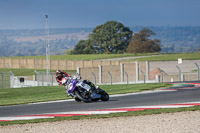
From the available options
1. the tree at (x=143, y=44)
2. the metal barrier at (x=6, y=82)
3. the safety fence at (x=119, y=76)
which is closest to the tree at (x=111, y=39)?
the tree at (x=143, y=44)

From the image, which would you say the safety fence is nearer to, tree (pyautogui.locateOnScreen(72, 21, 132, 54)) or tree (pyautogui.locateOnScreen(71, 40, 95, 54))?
tree (pyautogui.locateOnScreen(72, 21, 132, 54))

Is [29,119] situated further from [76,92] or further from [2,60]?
[2,60]

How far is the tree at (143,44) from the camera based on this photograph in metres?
107

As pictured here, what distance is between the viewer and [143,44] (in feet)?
355

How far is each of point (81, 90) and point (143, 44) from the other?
92260 millimetres

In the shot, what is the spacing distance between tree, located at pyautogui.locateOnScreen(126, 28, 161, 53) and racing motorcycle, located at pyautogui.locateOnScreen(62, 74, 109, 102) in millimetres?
88500

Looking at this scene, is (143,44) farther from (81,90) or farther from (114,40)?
(81,90)

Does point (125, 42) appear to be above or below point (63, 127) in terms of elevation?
above

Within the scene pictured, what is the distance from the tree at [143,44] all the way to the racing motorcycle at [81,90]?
88.5 meters

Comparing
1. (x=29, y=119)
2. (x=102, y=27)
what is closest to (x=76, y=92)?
(x=29, y=119)

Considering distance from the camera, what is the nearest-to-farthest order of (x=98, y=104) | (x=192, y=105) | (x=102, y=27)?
(x=192, y=105), (x=98, y=104), (x=102, y=27)

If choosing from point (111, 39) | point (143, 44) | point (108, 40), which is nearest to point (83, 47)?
point (108, 40)

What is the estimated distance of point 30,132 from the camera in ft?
37.0

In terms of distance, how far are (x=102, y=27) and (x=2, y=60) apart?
52.0m
